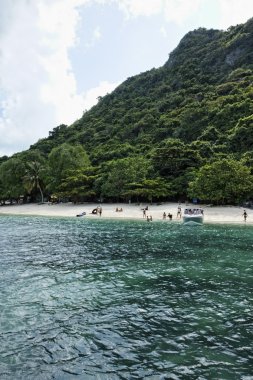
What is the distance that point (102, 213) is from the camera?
66500mm

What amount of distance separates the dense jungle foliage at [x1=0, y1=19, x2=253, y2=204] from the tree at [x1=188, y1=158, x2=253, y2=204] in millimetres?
173

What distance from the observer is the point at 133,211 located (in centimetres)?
6612

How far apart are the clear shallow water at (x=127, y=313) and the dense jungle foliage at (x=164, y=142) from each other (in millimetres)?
40109

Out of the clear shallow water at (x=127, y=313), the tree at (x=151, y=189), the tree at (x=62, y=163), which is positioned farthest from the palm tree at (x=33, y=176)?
the clear shallow water at (x=127, y=313)

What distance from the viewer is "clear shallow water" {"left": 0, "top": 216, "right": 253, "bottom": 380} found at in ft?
34.7

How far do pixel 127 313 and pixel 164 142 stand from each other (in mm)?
89945

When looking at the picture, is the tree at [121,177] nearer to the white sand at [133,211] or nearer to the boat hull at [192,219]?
the white sand at [133,211]

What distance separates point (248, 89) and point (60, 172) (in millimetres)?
70791

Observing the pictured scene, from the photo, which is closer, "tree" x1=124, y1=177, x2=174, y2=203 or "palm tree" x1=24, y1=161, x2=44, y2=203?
"tree" x1=124, y1=177, x2=174, y2=203

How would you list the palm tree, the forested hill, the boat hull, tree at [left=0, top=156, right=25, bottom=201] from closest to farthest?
the boat hull, the palm tree, tree at [left=0, top=156, right=25, bottom=201], the forested hill

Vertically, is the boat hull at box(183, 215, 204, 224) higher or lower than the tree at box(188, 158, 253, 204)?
lower

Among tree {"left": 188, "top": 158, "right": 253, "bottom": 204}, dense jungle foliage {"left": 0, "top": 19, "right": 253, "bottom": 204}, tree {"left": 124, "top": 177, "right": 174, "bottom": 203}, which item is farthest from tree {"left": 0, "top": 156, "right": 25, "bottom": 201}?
tree {"left": 188, "top": 158, "right": 253, "bottom": 204}

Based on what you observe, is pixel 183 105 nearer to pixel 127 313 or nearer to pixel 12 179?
pixel 12 179

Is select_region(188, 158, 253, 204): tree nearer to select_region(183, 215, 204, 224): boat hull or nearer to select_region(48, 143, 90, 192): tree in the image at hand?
select_region(183, 215, 204, 224): boat hull
